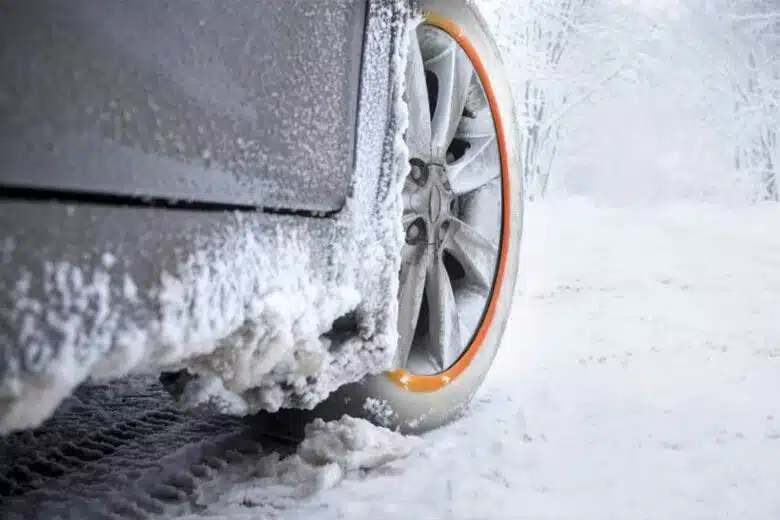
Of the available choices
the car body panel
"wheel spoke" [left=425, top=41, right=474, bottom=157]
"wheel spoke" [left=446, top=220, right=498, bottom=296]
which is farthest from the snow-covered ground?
"wheel spoke" [left=425, top=41, right=474, bottom=157]

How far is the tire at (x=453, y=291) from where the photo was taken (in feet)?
5.40

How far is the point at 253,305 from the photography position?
3.34ft

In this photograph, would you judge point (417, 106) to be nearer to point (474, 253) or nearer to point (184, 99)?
point (474, 253)

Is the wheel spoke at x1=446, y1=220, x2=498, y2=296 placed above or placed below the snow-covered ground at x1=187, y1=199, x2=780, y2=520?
above

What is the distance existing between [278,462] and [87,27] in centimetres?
105

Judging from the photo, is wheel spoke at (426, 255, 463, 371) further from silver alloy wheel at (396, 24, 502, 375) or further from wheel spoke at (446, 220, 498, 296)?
wheel spoke at (446, 220, 498, 296)

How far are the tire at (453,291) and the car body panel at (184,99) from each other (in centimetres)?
52

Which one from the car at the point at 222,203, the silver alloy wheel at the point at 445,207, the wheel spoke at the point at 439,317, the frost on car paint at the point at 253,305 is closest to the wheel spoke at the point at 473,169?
the silver alloy wheel at the point at 445,207

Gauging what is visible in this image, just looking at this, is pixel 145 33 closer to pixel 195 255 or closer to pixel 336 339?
pixel 195 255

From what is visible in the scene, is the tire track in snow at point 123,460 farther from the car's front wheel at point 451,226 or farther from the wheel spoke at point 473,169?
the wheel spoke at point 473,169

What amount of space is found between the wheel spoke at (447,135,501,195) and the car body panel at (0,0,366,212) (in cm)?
69

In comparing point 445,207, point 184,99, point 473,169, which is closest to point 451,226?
point 445,207

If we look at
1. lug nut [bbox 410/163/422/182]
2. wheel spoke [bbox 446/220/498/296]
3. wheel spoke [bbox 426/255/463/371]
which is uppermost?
lug nut [bbox 410/163/422/182]

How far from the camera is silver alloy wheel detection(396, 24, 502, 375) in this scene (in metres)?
1.76
